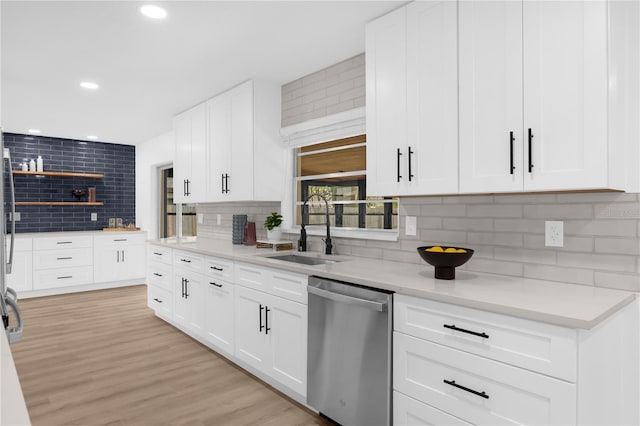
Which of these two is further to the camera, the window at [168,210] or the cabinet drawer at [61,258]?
the window at [168,210]

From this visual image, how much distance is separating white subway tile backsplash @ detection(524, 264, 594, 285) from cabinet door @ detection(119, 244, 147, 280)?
600cm

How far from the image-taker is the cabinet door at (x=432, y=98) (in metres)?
2.07

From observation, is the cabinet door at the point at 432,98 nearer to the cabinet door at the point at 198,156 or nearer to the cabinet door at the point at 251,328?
the cabinet door at the point at 251,328

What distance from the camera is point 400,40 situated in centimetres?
233

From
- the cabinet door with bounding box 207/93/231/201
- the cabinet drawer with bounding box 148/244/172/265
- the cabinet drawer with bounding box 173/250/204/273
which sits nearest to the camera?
the cabinet drawer with bounding box 173/250/204/273

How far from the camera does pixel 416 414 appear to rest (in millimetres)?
1855

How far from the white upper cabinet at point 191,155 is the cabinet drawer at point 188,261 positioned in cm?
72

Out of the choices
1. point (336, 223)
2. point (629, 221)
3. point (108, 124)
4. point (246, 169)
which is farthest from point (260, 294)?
point (108, 124)

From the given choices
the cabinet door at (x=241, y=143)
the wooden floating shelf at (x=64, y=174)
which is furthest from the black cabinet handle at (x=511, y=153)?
the wooden floating shelf at (x=64, y=174)

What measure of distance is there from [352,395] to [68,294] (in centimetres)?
541

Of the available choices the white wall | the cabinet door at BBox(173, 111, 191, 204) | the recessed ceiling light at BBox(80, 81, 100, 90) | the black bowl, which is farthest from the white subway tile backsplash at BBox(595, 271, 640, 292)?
the white wall

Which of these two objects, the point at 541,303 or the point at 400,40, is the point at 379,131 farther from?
the point at 541,303

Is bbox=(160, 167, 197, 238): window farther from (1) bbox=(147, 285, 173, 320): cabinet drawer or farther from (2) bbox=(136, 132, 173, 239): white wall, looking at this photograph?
(1) bbox=(147, 285, 173, 320): cabinet drawer

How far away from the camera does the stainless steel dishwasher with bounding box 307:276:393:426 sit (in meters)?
1.98
